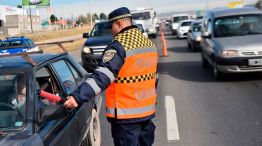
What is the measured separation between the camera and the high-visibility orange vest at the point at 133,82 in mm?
3477

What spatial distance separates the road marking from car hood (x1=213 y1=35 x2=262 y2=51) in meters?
2.33

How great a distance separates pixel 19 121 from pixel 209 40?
8980 mm

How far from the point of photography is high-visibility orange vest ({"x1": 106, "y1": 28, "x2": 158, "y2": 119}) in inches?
137

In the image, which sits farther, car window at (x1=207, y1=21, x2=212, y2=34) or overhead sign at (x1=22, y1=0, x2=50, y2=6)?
overhead sign at (x1=22, y1=0, x2=50, y2=6)

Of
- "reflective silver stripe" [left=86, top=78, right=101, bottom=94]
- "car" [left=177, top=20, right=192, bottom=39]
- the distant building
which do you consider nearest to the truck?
"car" [left=177, top=20, right=192, bottom=39]

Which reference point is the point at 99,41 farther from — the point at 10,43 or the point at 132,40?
the point at 132,40

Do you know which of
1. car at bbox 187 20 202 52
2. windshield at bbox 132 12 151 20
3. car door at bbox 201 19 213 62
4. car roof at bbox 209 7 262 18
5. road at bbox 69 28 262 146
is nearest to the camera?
road at bbox 69 28 262 146

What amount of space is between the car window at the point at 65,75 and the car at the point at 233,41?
602 centimetres

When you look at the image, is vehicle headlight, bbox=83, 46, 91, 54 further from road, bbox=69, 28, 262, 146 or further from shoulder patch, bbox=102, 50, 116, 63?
shoulder patch, bbox=102, 50, 116, 63

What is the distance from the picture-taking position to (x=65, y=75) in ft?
15.7

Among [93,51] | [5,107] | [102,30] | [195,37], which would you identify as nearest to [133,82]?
[5,107]

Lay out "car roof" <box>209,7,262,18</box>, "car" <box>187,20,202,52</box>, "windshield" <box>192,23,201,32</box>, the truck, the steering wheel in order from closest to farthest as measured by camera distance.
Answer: the steering wheel < "car roof" <box>209,7,262,18</box> < "car" <box>187,20,202,52</box> < "windshield" <box>192,23,201,32</box> < the truck

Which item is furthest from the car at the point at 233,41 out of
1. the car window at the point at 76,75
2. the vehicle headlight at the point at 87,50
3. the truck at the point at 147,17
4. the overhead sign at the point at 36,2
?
the overhead sign at the point at 36,2

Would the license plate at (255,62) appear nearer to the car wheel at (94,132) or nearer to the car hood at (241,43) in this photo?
the car hood at (241,43)
